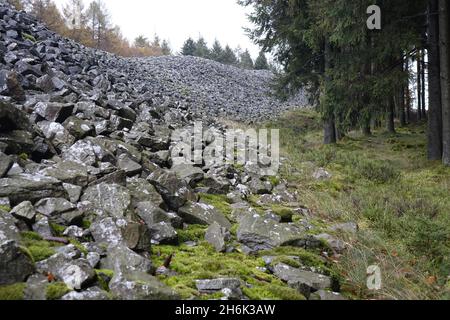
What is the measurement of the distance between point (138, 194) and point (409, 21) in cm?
Result: 1115

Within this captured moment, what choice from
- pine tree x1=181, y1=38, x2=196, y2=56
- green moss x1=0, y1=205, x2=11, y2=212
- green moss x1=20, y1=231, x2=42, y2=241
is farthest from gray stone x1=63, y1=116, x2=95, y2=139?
pine tree x1=181, y1=38, x2=196, y2=56

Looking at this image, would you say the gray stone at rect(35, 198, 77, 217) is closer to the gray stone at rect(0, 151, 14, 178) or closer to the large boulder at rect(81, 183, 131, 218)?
the large boulder at rect(81, 183, 131, 218)

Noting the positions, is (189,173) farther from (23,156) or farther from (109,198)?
(23,156)

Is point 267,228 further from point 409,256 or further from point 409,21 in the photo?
point 409,21

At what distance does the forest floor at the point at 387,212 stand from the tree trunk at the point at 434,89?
683 millimetres

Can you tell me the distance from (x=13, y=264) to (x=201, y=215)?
2.93 m

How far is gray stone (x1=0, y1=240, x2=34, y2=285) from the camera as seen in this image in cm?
288

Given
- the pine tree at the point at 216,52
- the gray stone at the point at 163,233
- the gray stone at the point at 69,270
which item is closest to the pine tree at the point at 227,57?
the pine tree at the point at 216,52

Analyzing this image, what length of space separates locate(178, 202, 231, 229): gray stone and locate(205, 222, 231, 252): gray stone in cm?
40

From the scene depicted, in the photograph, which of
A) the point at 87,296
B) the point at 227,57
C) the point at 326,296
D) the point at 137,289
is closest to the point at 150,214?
the point at 137,289

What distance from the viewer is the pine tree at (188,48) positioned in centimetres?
6062

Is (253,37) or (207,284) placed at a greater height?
(253,37)

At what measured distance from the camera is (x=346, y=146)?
16.2 m

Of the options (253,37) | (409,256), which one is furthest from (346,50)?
(409,256)
